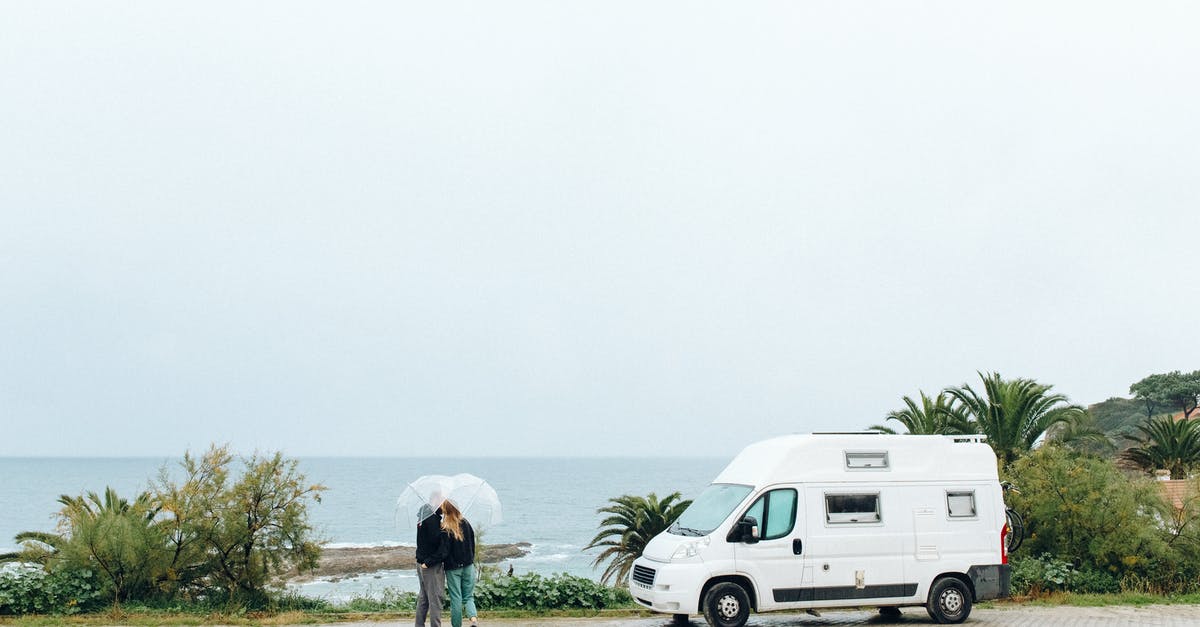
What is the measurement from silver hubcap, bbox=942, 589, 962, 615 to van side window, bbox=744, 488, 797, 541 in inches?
94.9

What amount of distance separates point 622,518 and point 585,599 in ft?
43.6

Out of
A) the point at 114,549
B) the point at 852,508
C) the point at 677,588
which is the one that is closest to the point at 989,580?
the point at 852,508

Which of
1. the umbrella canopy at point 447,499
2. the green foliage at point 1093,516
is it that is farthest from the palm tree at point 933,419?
the umbrella canopy at point 447,499

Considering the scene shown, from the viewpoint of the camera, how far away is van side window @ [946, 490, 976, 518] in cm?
1280

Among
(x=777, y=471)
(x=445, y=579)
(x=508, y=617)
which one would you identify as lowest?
(x=508, y=617)

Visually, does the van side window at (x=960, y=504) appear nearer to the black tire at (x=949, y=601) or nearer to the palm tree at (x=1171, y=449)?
the black tire at (x=949, y=601)

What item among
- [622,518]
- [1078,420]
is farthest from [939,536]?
[1078,420]

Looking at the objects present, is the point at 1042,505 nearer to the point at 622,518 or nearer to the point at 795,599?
the point at 795,599

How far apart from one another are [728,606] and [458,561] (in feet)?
11.5

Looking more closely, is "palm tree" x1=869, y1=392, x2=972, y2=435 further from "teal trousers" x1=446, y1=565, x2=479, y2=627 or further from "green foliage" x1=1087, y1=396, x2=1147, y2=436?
"green foliage" x1=1087, y1=396, x2=1147, y2=436

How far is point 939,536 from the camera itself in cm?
1261

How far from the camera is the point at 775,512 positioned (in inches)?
480

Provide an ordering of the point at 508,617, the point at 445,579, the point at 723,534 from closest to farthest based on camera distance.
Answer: the point at 445,579, the point at 723,534, the point at 508,617

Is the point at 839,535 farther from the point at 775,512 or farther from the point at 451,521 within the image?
the point at 451,521
